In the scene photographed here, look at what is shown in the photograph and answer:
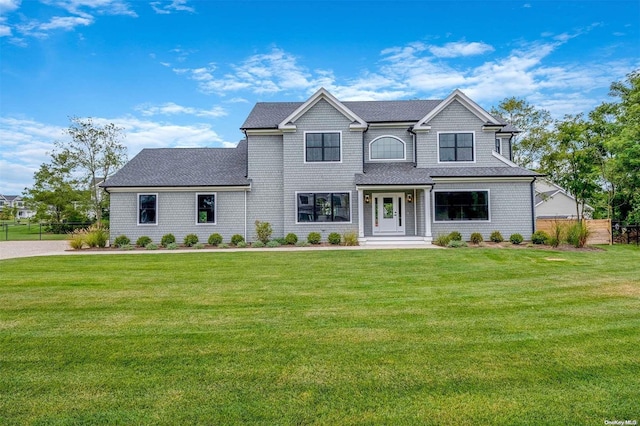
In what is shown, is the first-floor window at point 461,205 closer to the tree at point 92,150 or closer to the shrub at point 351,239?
the shrub at point 351,239

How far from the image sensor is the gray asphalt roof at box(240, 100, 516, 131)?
64.3ft

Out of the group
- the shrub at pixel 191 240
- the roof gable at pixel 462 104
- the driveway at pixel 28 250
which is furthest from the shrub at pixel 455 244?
the driveway at pixel 28 250

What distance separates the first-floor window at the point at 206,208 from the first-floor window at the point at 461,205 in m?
11.8

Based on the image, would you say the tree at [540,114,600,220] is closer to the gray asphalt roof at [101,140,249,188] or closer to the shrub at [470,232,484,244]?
the shrub at [470,232,484,244]

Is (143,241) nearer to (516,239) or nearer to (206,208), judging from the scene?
(206,208)

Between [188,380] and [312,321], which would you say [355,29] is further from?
[188,380]

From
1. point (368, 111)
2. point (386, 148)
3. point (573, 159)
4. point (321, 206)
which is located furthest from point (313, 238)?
point (573, 159)

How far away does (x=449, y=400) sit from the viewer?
322cm

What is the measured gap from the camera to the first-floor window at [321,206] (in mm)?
18625

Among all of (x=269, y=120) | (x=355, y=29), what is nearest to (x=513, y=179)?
(x=355, y=29)

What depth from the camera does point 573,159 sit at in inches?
1078

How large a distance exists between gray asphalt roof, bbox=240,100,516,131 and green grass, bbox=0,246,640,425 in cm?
1256

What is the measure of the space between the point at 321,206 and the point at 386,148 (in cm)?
507

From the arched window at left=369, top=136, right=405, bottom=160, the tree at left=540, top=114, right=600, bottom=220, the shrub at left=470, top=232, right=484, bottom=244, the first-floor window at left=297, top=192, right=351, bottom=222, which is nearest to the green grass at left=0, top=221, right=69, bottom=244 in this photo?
the first-floor window at left=297, top=192, right=351, bottom=222
